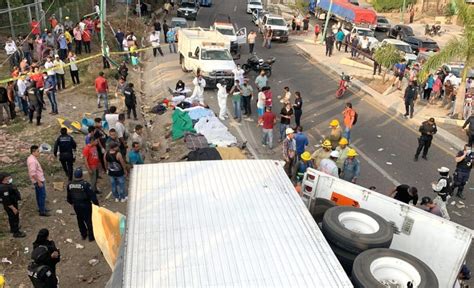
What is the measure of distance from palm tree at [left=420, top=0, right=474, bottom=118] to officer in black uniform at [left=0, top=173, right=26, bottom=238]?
14.7m

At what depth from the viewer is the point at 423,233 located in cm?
618

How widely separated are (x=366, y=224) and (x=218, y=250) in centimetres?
238

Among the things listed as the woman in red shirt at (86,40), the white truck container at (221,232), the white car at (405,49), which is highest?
the white truck container at (221,232)

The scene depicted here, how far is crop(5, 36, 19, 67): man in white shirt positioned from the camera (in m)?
19.0

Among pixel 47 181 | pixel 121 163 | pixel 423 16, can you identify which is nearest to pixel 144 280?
pixel 121 163

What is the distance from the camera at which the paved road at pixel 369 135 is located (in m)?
12.6

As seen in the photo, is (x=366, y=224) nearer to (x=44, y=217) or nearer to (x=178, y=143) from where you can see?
(x=44, y=217)

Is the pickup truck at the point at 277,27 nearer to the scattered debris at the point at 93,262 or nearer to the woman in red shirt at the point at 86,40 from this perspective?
the woman in red shirt at the point at 86,40

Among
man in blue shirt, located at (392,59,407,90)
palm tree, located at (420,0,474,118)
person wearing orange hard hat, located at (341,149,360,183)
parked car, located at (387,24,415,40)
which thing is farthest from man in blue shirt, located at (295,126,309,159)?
parked car, located at (387,24,415,40)

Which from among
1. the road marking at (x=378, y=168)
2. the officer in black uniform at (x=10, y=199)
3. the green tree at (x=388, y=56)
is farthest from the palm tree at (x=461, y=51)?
the officer in black uniform at (x=10, y=199)

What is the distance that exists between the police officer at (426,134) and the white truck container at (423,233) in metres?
7.30

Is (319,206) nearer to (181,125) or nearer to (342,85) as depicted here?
(181,125)

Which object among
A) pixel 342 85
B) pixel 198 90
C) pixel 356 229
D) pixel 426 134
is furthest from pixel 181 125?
pixel 356 229

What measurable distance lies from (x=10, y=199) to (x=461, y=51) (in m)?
15.8
